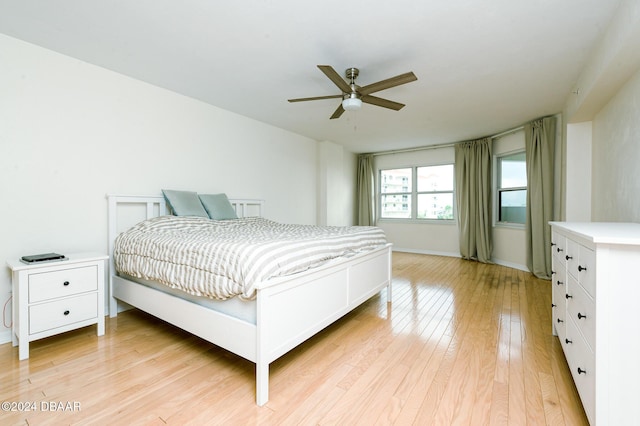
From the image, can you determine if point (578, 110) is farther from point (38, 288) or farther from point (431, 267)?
point (38, 288)

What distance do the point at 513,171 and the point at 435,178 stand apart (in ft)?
4.91

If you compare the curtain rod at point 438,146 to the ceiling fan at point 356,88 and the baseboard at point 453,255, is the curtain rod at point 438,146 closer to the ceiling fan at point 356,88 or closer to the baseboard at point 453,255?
the baseboard at point 453,255

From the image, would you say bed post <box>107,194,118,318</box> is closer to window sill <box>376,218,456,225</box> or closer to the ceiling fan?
the ceiling fan

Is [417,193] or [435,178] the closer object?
[435,178]

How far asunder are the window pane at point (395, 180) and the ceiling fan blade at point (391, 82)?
4312mm

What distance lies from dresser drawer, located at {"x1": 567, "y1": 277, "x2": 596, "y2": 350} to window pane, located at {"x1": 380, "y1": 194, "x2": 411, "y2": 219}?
4.86 metres

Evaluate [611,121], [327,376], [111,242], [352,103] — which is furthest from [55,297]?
[611,121]

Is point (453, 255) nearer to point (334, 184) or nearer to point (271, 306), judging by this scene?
point (334, 184)

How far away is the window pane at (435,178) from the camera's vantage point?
585 cm

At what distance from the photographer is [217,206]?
10.8ft

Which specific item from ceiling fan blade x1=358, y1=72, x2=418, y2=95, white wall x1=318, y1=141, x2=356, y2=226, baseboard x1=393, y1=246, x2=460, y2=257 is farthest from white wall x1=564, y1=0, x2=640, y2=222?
white wall x1=318, y1=141, x2=356, y2=226

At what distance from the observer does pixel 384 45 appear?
221 centimetres

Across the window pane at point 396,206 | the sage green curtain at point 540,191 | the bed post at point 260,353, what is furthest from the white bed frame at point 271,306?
the window pane at point 396,206

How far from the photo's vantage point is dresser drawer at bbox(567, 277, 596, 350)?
1.20 metres
